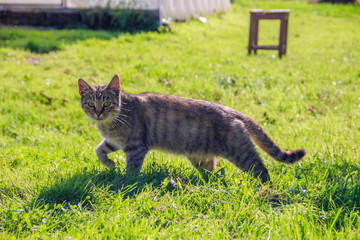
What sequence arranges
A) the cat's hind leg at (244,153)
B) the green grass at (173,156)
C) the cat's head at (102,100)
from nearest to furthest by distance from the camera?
the green grass at (173,156) < the cat's hind leg at (244,153) < the cat's head at (102,100)

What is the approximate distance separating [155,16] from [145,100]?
8.96m

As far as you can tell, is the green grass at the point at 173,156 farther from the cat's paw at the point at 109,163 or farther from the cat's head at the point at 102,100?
the cat's head at the point at 102,100

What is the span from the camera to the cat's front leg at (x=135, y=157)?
4.67 m

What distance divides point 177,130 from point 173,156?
59 centimetres

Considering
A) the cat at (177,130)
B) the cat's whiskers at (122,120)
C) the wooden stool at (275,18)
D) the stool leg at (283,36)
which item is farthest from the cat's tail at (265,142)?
the stool leg at (283,36)

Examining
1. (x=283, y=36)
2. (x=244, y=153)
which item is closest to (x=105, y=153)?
(x=244, y=153)

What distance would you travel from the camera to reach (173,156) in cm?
535

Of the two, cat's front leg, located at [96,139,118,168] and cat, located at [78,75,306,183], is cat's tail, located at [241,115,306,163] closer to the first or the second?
cat, located at [78,75,306,183]

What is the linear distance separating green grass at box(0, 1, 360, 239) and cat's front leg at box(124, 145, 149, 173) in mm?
131

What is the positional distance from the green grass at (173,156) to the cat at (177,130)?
22 centimetres

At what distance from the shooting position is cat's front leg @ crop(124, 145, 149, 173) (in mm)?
4668

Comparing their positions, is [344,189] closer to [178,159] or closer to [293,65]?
[178,159]

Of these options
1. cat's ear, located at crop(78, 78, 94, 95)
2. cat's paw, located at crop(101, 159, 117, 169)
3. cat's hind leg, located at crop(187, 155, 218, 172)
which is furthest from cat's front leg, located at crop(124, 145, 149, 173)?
cat's ear, located at crop(78, 78, 94, 95)

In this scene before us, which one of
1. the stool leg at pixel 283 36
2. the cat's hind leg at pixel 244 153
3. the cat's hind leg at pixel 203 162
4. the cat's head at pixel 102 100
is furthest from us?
the stool leg at pixel 283 36
